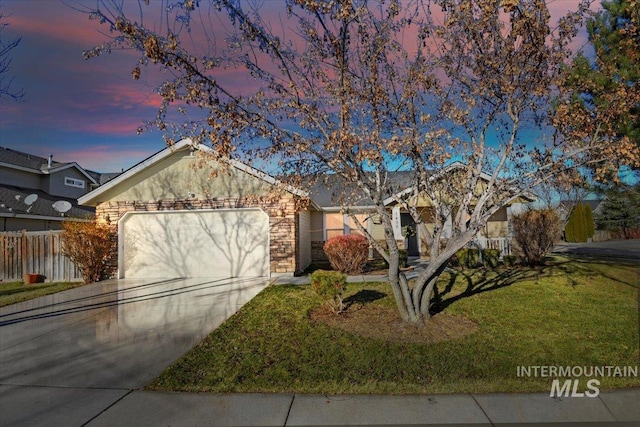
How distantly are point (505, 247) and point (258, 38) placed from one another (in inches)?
456

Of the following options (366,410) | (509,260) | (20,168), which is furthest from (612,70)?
(20,168)

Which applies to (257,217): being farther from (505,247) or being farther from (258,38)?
(505,247)

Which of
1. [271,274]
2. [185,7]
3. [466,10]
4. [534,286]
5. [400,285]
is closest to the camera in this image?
[185,7]

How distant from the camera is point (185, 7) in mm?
5125

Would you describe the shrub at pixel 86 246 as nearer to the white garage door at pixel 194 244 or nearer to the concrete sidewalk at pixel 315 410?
the white garage door at pixel 194 244

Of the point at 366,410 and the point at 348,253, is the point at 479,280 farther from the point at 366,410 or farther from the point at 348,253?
the point at 366,410

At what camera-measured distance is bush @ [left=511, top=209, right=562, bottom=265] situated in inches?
480

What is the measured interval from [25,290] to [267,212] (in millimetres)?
7200


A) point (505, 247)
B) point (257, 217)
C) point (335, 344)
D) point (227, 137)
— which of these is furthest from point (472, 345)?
point (505, 247)

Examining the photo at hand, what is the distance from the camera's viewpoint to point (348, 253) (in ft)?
39.4

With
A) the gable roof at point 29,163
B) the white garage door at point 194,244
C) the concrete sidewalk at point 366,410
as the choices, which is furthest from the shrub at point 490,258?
the gable roof at point 29,163

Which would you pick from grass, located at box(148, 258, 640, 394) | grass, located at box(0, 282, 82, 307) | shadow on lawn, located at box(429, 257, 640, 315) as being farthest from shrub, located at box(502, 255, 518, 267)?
grass, located at box(0, 282, 82, 307)

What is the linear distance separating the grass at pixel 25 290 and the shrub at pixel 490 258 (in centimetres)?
1272

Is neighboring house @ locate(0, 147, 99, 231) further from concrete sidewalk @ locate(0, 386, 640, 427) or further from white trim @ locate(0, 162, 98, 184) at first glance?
concrete sidewalk @ locate(0, 386, 640, 427)
